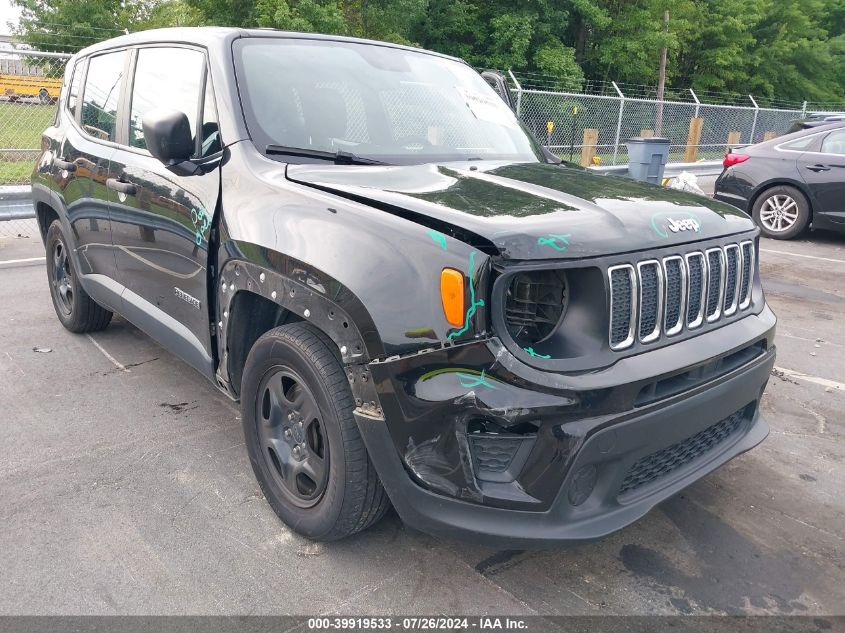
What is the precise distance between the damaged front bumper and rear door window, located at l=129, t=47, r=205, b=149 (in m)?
1.75

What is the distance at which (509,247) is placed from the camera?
2107 millimetres

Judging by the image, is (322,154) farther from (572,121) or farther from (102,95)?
(572,121)

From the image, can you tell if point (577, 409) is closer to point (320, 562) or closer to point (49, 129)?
point (320, 562)

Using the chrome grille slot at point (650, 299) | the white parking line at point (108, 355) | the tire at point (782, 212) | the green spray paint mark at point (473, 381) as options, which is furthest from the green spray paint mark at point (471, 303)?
the tire at point (782, 212)

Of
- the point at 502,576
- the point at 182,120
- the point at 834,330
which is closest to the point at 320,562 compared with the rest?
the point at 502,576

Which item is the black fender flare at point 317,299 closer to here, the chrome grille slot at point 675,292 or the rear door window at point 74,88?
the chrome grille slot at point 675,292

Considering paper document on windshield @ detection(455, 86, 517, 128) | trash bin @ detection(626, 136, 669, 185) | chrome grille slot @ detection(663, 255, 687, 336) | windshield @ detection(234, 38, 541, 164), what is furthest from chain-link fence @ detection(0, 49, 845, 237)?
chrome grille slot @ detection(663, 255, 687, 336)

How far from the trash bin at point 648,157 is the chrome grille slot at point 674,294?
6.51 m

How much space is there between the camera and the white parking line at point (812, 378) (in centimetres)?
463

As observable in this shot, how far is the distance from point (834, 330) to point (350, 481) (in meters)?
4.94

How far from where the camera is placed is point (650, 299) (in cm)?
233

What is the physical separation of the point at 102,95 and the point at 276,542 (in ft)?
9.44

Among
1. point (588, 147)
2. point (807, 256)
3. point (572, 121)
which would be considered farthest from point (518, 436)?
point (572, 121)

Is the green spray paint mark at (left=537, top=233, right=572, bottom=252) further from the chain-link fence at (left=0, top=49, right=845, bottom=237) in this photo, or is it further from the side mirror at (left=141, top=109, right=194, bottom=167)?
the chain-link fence at (left=0, top=49, right=845, bottom=237)
